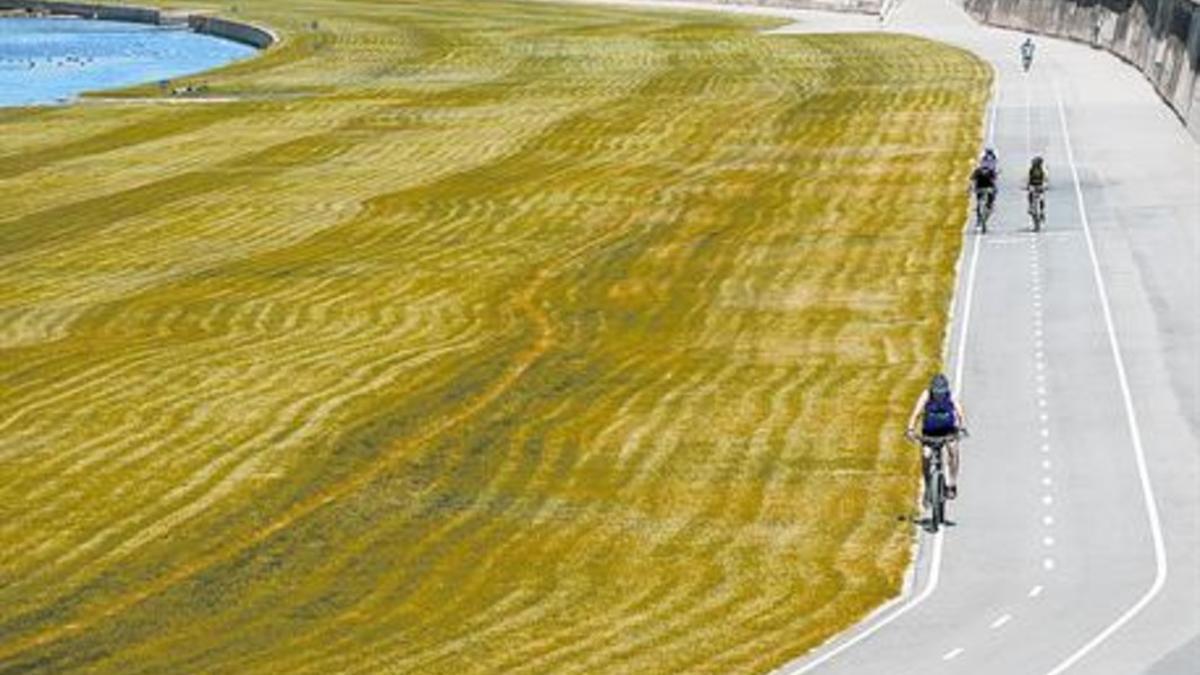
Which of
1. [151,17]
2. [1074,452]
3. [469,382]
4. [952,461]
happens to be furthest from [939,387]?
[151,17]

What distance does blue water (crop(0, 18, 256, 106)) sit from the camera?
4663 inches

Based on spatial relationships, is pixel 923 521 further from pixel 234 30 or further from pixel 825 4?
pixel 234 30

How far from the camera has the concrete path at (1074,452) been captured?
26.3 m

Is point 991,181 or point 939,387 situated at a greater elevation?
point 939,387

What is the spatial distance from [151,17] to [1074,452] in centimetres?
13394

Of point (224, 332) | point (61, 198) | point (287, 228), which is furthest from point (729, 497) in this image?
point (61, 198)

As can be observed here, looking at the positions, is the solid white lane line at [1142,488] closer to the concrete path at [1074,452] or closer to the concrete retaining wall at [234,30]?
the concrete path at [1074,452]

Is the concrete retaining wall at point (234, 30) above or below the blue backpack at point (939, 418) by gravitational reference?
below

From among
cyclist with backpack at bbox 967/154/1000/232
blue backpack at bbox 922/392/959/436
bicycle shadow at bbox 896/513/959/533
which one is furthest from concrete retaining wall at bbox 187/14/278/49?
blue backpack at bbox 922/392/959/436

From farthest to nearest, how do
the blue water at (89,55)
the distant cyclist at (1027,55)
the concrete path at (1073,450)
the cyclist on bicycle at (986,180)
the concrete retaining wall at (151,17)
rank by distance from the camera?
the concrete retaining wall at (151,17)
the blue water at (89,55)
the distant cyclist at (1027,55)
the cyclist on bicycle at (986,180)
the concrete path at (1073,450)

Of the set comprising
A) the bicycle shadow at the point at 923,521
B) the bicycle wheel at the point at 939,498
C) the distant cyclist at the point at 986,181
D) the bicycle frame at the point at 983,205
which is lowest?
the bicycle frame at the point at 983,205

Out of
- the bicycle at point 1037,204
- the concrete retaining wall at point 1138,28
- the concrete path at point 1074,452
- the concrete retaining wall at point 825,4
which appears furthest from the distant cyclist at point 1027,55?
the bicycle at point 1037,204

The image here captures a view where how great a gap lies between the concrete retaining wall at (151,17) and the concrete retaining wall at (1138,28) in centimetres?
3825

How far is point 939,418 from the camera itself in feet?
103
